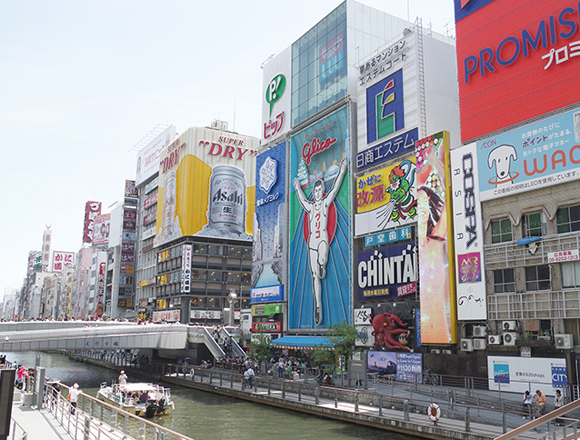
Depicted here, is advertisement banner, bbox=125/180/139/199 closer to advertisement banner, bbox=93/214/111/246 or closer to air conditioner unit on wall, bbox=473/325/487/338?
advertisement banner, bbox=93/214/111/246

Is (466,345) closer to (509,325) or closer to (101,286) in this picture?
(509,325)

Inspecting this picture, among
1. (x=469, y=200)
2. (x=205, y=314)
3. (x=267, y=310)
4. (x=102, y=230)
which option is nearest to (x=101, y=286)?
(x=102, y=230)

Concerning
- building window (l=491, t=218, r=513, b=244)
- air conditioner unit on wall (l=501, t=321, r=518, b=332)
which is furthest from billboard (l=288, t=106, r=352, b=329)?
air conditioner unit on wall (l=501, t=321, r=518, b=332)

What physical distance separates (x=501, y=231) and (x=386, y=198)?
1381cm

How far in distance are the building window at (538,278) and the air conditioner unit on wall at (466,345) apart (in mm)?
5428

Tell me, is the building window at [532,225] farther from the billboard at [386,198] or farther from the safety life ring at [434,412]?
the safety life ring at [434,412]

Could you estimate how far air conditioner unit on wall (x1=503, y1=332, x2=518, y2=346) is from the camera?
3438cm

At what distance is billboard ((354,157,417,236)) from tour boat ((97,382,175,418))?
23.3m

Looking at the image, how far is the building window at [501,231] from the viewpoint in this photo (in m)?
36.3

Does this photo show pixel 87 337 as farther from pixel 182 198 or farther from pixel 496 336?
pixel 182 198

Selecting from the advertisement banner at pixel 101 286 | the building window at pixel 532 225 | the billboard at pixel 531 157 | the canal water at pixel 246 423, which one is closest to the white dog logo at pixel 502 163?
the billboard at pixel 531 157

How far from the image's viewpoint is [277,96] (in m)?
71.8

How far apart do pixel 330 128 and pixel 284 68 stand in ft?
55.7

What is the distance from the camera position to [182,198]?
336ft
